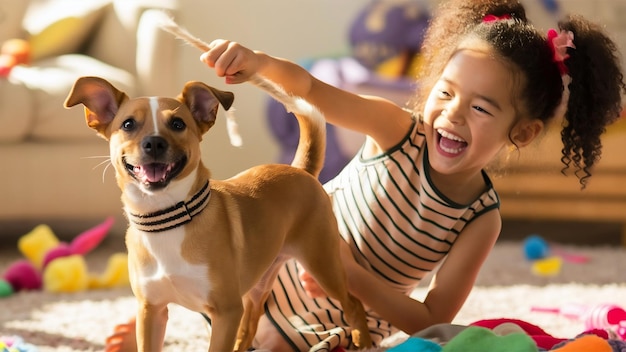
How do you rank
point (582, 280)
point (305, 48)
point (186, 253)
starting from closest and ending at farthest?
point (186, 253)
point (582, 280)
point (305, 48)

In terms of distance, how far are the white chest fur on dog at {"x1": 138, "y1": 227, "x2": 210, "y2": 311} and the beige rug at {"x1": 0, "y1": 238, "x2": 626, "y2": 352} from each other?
509 millimetres

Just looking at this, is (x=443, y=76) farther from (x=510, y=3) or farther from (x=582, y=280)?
(x=582, y=280)

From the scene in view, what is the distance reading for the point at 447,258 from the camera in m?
1.68

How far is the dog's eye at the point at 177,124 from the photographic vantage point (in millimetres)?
1162

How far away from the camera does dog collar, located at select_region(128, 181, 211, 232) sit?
1.18m

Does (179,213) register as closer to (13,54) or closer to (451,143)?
(451,143)

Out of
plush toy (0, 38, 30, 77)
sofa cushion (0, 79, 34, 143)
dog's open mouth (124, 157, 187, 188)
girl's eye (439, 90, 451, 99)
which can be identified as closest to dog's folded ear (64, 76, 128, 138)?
dog's open mouth (124, 157, 187, 188)

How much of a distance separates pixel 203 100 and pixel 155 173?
16cm

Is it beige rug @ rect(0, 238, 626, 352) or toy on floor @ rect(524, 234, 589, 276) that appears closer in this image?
beige rug @ rect(0, 238, 626, 352)

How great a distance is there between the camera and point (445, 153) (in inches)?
64.1

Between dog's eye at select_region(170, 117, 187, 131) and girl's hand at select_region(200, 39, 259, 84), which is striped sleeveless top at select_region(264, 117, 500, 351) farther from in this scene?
dog's eye at select_region(170, 117, 187, 131)

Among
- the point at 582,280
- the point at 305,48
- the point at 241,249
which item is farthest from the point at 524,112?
the point at 305,48

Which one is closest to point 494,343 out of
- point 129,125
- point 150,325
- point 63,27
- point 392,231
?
point 392,231

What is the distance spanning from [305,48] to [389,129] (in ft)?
8.59
